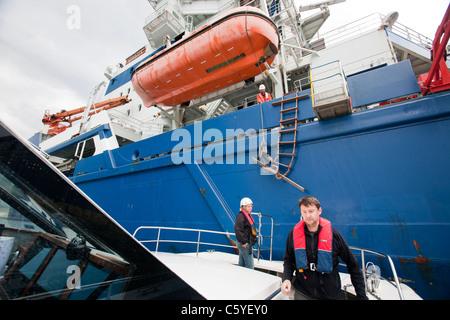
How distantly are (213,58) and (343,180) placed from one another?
162 inches

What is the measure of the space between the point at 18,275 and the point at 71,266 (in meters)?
0.18

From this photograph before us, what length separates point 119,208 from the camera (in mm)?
5867

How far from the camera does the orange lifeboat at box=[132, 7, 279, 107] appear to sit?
4555mm

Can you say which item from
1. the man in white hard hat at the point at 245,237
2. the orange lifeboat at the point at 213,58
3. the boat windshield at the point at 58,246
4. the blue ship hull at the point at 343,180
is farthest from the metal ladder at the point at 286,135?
the boat windshield at the point at 58,246

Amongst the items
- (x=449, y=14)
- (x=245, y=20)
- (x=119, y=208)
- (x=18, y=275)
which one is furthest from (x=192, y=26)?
(x=18, y=275)

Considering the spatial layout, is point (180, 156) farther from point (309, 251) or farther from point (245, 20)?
point (309, 251)

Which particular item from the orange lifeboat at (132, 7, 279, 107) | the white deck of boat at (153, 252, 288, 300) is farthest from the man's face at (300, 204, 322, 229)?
the orange lifeboat at (132, 7, 279, 107)

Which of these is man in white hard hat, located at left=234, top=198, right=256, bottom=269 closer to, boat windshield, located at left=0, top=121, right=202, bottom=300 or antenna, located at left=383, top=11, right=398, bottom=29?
boat windshield, located at left=0, top=121, right=202, bottom=300

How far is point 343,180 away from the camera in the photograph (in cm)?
335

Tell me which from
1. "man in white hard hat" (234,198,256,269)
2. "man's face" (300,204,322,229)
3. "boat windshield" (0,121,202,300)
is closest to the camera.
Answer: "boat windshield" (0,121,202,300)

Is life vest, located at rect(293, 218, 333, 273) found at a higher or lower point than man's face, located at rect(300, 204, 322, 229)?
lower

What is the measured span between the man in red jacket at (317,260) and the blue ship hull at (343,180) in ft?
6.99

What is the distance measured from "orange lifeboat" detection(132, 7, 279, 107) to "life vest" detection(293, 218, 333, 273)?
443 cm

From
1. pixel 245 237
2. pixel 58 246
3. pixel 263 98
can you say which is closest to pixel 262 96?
pixel 263 98
